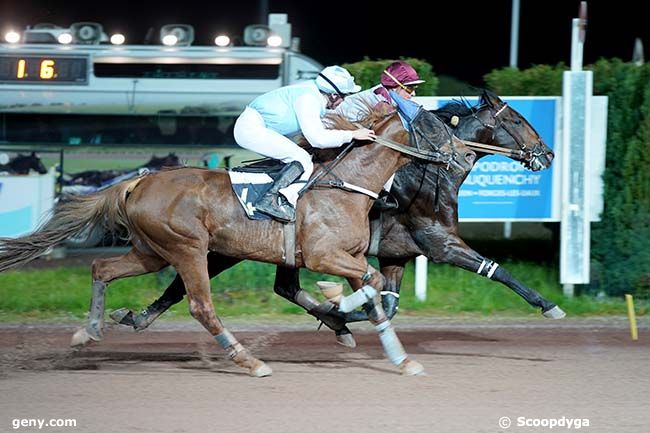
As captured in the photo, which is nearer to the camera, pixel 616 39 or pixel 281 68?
pixel 281 68

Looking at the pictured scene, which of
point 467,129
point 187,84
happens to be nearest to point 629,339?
point 467,129

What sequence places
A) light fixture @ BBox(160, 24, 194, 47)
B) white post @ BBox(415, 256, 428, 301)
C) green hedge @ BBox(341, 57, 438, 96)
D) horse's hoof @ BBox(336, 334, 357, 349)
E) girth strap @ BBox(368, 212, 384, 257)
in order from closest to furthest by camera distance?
girth strap @ BBox(368, 212, 384, 257) < horse's hoof @ BBox(336, 334, 357, 349) < white post @ BBox(415, 256, 428, 301) < green hedge @ BBox(341, 57, 438, 96) < light fixture @ BBox(160, 24, 194, 47)

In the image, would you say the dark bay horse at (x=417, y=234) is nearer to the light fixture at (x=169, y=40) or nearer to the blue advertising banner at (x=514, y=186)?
the blue advertising banner at (x=514, y=186)

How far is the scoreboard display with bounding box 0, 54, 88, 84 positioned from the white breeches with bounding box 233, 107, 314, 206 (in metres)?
5.68

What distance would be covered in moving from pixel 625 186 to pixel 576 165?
1.87ft

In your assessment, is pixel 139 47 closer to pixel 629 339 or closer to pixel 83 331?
pixel 83 331

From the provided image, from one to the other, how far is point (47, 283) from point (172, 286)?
4.01 m

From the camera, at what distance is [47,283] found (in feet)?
40.2

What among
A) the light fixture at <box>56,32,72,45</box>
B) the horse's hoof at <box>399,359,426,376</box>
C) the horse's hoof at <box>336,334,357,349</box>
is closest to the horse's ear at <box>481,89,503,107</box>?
the horse's hoof at <box>336,334,357,349</box>

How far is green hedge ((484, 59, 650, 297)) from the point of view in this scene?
11109mm

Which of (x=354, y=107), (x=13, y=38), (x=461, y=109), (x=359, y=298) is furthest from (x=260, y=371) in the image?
(x=13, y=38)

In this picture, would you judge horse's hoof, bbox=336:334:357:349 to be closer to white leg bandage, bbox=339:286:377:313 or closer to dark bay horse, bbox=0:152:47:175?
white leg bandage, bbox=339:286:377:313

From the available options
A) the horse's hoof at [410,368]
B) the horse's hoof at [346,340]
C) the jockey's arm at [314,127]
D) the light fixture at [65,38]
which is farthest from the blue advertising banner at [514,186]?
the light fixture at [65,38]

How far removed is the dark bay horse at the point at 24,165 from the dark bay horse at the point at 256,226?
5595 mm
